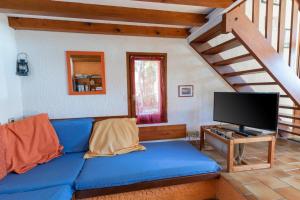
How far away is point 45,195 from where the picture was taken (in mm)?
1377

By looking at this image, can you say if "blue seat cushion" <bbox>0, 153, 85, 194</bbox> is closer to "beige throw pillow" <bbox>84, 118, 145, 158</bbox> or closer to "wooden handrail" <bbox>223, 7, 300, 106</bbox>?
"beige throw pillow" <bbox>84, 118, 145, 158</bbox>

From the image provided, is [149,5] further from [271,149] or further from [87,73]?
[271,149]

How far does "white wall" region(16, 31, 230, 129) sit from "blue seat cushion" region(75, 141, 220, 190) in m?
0.94

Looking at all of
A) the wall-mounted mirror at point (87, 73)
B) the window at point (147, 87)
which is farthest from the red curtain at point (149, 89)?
the wall-mounted mirror at point (87, 73)

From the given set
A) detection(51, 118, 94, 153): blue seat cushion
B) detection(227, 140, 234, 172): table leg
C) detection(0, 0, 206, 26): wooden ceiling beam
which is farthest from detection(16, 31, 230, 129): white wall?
detection(227, 140, 234, 172): table leg

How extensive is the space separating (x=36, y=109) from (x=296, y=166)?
11.8 feet

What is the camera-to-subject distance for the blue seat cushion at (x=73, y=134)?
91.9 inches

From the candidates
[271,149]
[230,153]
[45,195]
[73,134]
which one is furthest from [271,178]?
[73,134]

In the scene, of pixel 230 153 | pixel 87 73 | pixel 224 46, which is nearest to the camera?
pixel 230 153

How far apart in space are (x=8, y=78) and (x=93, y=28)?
129cm

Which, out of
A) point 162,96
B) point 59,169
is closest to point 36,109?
point 59,169

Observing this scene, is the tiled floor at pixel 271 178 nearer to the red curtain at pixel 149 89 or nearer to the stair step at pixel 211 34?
the red curtain at pixel 149 89

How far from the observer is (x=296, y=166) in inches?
82.8

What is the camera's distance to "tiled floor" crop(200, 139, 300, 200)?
161cm
